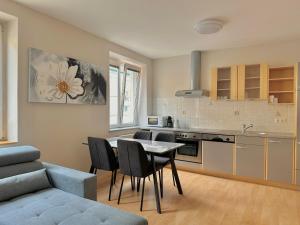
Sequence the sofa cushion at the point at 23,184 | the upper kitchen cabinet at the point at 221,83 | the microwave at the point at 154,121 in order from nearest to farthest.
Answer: the sofa cushion at the point at 23,184, the upper kitchen cabinet at the point at 221,83, the microwave at the point at 154,121

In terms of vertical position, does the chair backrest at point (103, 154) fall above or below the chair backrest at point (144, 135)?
below

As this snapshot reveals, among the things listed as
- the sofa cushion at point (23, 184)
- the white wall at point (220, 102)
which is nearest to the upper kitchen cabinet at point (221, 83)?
the white wall at point (220, 102)

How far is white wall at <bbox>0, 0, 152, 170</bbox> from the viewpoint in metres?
2.66

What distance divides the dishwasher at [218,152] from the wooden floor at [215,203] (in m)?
0.26

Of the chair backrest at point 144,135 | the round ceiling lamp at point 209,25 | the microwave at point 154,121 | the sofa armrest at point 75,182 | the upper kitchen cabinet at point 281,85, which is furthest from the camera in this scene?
the microwave at point 154,121

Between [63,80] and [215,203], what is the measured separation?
2.81 metres

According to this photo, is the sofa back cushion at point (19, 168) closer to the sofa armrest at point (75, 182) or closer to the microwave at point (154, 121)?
the sofa armrest at point (75, 182)

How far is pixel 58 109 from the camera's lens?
3.10 metres

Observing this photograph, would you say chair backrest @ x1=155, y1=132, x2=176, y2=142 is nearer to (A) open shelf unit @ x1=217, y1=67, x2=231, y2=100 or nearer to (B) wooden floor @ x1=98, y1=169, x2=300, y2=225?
(B) wooden floor @ x1=98, y1=169, x2=300, y2=225

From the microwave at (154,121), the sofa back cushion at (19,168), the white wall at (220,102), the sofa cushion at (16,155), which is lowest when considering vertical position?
the sofa back cushion at (19,168)

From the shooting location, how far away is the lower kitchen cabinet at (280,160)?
138 inches

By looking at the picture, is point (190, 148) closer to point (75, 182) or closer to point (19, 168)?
Answer: point (75, 182)

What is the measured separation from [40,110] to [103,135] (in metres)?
1.33

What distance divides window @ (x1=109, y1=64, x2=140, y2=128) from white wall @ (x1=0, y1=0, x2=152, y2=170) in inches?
22.7
